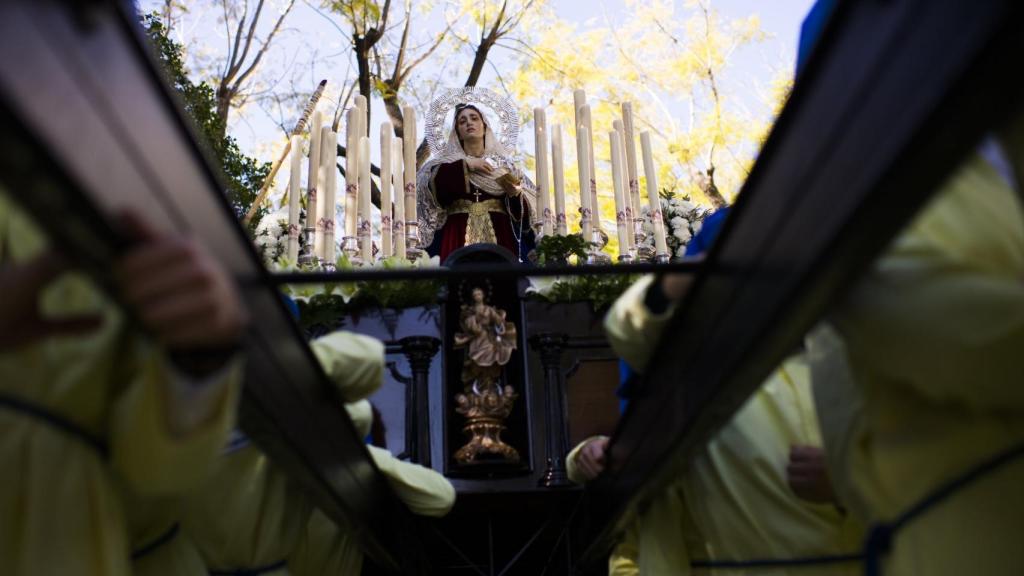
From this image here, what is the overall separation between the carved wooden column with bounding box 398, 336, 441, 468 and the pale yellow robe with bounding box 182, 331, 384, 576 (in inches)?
38.4

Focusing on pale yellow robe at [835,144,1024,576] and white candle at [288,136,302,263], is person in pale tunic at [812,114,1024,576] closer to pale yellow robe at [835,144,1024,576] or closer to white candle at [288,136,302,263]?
pale yellow robe at [835,144,1024,576]

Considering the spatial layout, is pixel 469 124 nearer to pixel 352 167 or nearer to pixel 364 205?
pixel 352 167

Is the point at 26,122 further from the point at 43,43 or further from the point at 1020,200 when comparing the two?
the point at 1020,200

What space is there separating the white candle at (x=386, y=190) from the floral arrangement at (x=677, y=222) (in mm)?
1119

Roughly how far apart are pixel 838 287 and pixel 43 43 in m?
0.81

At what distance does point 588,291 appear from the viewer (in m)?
3.41

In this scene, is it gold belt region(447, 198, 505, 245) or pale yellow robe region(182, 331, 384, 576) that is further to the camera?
gold belt region(447, 198, 505, 245)

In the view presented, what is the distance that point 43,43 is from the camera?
837 mm

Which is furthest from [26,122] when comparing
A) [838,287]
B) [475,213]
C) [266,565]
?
[475,213]

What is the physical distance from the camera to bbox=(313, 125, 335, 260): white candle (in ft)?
13.5

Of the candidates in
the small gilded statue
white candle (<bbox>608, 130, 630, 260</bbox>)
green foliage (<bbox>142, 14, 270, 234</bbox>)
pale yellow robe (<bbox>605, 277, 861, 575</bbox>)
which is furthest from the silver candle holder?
green foliage (<bbox>142, 14, 270, 234</bbox>)

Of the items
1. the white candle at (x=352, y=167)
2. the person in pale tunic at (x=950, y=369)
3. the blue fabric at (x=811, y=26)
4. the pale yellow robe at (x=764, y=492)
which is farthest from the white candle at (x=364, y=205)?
the person in pale tunic at (x=950, y=369)

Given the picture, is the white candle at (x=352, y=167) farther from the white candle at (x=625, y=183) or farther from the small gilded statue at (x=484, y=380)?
the small gilded statue at (x=484, y=380)

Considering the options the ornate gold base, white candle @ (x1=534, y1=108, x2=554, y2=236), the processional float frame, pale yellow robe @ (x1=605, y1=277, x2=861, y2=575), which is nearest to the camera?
the processional float frame
